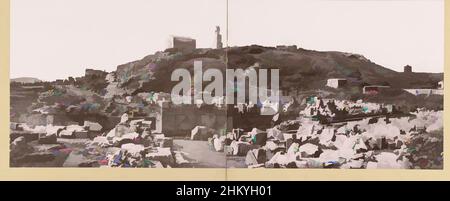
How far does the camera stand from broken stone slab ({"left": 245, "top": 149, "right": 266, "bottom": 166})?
12.1ft

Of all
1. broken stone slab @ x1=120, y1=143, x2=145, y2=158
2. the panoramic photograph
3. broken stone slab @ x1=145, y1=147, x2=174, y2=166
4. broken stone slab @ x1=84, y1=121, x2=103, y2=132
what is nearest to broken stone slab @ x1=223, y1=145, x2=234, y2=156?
the panoramic photograph

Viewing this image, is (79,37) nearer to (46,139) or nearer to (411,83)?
(46,139)

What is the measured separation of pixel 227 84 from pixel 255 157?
18.6 inches

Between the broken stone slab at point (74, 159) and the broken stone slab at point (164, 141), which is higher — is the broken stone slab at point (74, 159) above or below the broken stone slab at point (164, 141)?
below

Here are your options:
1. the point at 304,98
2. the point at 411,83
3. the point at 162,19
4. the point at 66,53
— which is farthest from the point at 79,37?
the point at 411,83

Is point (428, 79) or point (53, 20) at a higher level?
point (53, 20)

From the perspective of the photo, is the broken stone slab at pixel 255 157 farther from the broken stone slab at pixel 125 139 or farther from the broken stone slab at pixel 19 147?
the broken stone slab at pixel 19 147

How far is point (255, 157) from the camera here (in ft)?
12.1

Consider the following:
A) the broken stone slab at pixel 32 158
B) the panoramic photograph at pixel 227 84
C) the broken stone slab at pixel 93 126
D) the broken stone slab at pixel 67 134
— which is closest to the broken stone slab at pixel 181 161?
the panoramic photograph at pixel 227 84

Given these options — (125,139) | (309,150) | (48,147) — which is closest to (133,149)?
(125,139)

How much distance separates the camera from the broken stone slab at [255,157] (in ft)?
12.1

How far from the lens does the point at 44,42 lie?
11.9 feet

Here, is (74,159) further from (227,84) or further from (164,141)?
(227,84)
